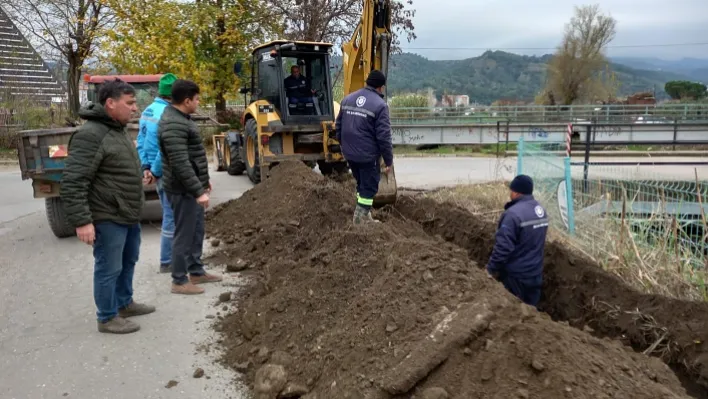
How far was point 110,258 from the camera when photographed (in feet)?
13.7

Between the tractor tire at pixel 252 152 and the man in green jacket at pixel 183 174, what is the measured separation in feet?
18.1

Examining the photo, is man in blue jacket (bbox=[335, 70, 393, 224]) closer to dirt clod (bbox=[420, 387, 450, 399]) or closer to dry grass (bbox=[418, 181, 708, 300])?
dry grass (bbox=[418, 181, 708, 300])

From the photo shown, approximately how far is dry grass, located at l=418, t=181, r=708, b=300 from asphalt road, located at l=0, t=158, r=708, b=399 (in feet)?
12.3

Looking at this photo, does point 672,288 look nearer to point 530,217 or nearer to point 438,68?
point 530,217

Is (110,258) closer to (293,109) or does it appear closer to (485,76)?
(293,109)

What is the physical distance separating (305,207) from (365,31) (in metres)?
A: 3.09

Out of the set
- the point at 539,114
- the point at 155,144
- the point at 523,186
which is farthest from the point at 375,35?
the point at 539,114

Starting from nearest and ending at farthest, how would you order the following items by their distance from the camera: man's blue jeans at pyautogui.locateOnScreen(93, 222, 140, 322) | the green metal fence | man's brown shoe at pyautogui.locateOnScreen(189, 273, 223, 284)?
man's blue jeans at pyautogui.locateOnScreen(93, 222, 140, 322) < the green metal fence < man's brown shoe at pyautogui.locateOnScreen(189, 273, 223, 284)

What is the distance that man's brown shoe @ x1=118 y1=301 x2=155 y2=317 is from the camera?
4.71 m

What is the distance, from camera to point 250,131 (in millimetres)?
11609

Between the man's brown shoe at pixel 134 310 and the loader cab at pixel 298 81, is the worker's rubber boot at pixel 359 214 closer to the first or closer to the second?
the man's brown shoe at pixel 134 310

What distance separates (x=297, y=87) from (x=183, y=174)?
654 cm

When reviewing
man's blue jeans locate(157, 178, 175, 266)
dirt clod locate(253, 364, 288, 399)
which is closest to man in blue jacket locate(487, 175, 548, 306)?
dirt clod locate(253, 364, 288, 399)

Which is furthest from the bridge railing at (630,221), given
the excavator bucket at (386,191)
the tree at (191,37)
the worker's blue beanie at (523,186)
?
the tree at (191,37)
